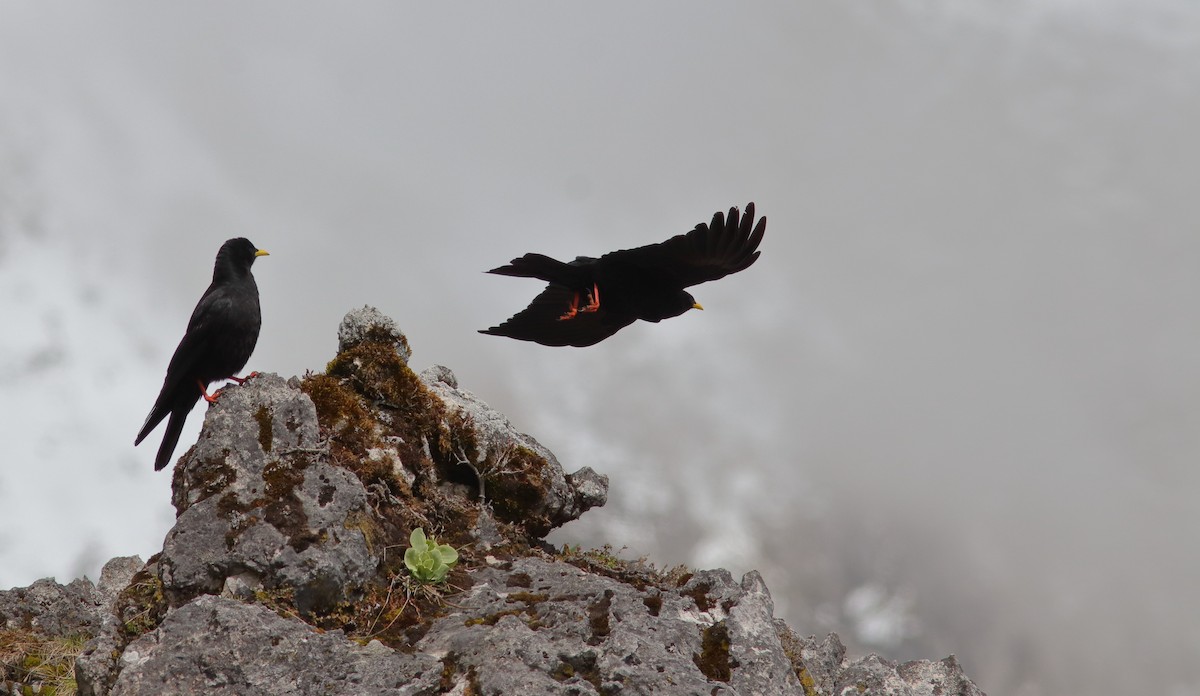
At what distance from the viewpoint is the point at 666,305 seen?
39.7ft

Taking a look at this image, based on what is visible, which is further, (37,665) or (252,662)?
(37,665)

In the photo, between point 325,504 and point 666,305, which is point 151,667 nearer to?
point 325,504

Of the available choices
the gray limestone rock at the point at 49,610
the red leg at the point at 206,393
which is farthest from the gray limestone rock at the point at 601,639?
the gray limestone rock at the point at 49,610

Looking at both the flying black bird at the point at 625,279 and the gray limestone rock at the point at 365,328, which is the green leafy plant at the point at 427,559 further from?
the flying black bird at the point at 625,279

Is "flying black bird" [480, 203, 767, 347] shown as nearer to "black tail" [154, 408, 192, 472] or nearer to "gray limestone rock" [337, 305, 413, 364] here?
"gray limestone rock" [337, 305, 413, 364]

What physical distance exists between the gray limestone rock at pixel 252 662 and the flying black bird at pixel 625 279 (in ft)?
17.6

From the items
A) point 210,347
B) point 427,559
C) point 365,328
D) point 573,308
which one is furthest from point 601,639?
point 573,308

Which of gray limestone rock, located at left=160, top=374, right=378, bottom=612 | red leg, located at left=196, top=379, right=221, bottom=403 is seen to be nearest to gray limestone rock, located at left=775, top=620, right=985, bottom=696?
gray limestone rock, located at left=160, top=374, right=378, bottom=612

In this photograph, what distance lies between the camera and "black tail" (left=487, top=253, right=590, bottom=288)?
11.1m

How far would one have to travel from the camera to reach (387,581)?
7672mm

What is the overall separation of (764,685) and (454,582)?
270cm

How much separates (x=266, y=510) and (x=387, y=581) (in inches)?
45.7

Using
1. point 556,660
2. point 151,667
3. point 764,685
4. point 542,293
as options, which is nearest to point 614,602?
point 556,660

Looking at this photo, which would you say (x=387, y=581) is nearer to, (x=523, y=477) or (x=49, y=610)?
(x=523, y=477)
